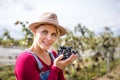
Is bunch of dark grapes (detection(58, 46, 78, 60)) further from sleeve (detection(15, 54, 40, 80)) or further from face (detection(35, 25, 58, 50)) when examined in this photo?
sleeve (detection(15, 54, 40, 80))

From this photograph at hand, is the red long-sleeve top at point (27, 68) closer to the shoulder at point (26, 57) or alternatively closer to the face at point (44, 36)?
the shoulder at point (26, 57)

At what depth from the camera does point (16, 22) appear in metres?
6.22

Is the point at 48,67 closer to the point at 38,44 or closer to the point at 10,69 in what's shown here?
the point at 38,44

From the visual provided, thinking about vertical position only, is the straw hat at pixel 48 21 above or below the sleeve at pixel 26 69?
above

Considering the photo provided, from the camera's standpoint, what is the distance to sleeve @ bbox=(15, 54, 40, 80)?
1.86 metres

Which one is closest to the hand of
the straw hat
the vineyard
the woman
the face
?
the woman

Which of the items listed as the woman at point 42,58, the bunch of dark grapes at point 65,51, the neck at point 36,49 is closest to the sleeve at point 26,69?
the woman at point 42,58

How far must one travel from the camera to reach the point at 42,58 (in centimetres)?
204

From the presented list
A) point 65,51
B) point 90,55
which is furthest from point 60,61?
point 90,55

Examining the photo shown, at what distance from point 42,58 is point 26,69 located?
0.21 meters

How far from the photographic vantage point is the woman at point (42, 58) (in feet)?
6.13

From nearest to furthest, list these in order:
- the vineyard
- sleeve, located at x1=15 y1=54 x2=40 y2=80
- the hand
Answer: sleeve, located at x1=15 y1=54 x2=40 y2=80 < the hand < the vineyard

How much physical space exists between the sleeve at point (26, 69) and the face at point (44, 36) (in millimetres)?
149

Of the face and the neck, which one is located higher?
the face
